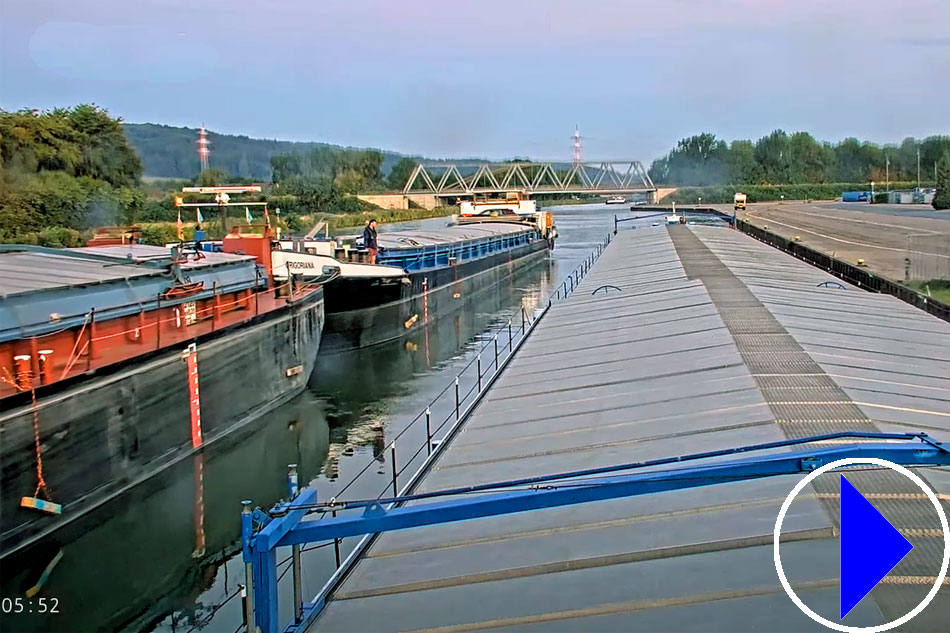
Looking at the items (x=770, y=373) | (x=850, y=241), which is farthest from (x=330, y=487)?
(x=850, y=241)

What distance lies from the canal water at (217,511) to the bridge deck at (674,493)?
9.21 ft

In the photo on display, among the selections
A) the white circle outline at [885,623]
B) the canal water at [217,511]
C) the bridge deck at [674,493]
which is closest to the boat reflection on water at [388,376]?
the canal water at [217,511]

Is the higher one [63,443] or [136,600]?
[63,443]

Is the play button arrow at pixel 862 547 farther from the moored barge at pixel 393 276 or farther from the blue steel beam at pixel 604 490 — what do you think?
the moored barge at pixel 393 276

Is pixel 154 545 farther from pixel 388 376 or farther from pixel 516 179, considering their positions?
pixel 516 179

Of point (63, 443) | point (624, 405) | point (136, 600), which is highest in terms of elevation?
point (624, 405)

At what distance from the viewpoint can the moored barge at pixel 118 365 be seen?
40.6ft

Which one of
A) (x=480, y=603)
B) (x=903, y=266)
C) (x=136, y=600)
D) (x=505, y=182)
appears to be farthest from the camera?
(x=505, y=182)

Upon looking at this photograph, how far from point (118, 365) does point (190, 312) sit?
177 inches

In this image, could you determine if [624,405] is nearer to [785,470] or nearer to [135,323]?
[785,470]

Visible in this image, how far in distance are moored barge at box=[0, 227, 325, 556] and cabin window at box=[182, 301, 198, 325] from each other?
0.03m

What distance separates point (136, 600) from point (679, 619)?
348 inches

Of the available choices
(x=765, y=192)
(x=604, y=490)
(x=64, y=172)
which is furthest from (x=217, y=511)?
(x=765, y=192)

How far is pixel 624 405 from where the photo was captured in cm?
1044
